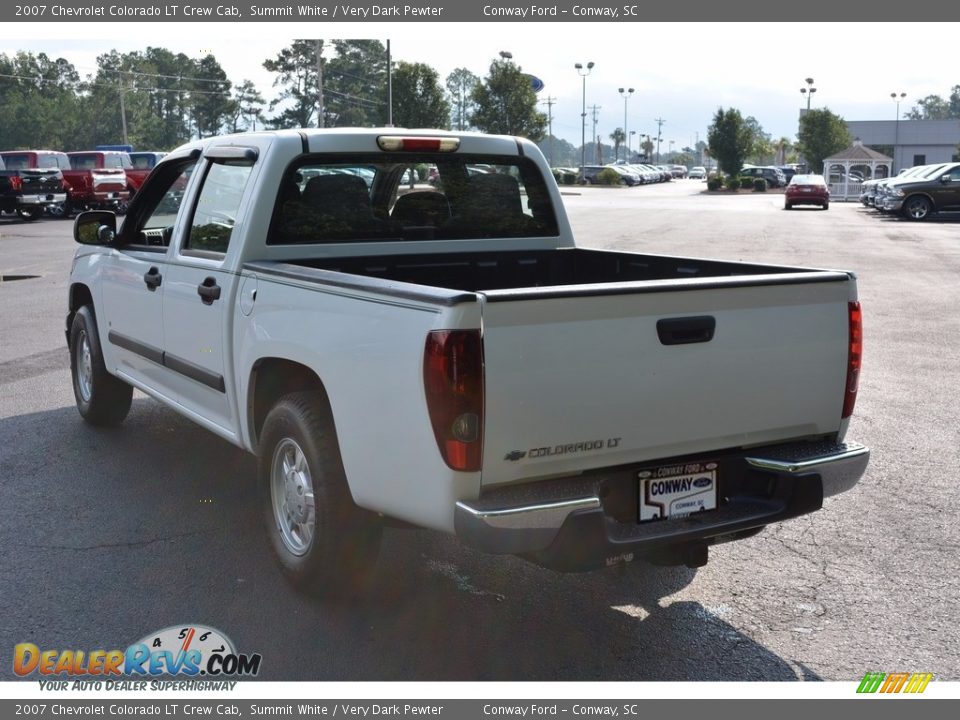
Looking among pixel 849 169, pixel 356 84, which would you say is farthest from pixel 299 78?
pixel 849 169

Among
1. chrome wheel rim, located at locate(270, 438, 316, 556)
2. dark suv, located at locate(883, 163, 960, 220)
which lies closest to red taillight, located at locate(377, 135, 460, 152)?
chrome wheel rim, located at locate(270, 438, 316, 556)

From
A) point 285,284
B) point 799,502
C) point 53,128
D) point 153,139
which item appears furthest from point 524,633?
point 153,139

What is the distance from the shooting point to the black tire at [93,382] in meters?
7.12

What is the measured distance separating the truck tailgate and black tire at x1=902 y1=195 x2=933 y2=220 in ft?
111

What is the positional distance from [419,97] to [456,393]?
245ft

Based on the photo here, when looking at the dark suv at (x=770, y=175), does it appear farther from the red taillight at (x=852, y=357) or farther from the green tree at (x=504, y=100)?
the red taillight at (x=852, y=357)

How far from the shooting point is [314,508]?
4.29 metres

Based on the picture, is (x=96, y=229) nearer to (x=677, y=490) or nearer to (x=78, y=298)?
(x=78, y=298)

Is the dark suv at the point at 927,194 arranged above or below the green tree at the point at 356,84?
below

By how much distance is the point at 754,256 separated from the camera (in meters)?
21.1

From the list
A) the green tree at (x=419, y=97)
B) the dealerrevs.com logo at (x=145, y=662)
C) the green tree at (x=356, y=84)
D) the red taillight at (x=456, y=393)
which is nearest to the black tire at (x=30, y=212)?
the dealerrevs.com logo at (x=145, y=662)

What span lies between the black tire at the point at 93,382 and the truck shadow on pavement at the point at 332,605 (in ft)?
4.02

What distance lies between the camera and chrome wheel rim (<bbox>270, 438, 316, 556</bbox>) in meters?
4.43

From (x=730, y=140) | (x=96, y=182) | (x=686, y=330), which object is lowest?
(x=686, y=330)
